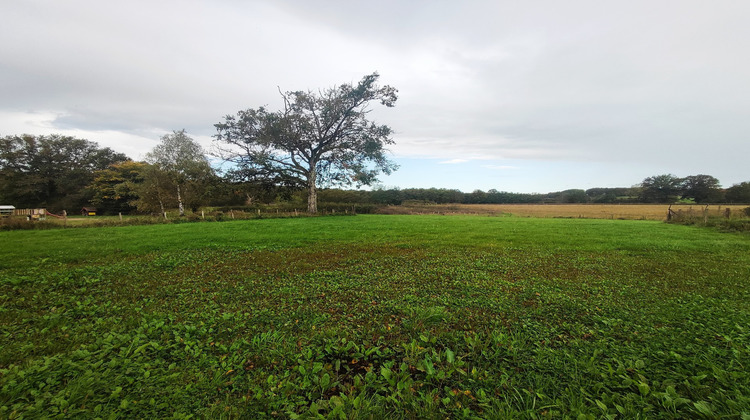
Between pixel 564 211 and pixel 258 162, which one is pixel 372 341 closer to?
pixel 258 162

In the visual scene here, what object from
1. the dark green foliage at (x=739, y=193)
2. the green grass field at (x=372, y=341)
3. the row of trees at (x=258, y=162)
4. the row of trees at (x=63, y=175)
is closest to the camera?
the green grass field at (x=372, y=341)

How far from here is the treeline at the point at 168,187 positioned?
113 feet

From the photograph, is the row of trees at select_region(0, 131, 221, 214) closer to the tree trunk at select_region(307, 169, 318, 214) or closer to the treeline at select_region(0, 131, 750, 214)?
the treeline at select_region(0, 131, 750, 214)

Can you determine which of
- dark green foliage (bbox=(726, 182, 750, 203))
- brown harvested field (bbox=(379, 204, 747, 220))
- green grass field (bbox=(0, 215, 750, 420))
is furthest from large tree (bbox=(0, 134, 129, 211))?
dark green foliage (bbox=(726, 182, 750, 203))

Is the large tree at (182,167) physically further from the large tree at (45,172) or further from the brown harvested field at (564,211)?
the large tree at (45,172)

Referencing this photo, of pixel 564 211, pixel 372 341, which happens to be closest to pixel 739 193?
pixel 564 211

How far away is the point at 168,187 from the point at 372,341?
41.8 meters

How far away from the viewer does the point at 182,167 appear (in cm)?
3494

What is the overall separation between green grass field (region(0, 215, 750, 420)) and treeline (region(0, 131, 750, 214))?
94.3 feet

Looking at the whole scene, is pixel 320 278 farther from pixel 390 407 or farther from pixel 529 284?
pixel 529 284

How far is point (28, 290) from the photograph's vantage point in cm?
534

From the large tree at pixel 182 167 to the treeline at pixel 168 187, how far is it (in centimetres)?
10

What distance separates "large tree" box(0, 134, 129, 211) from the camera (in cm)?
4866

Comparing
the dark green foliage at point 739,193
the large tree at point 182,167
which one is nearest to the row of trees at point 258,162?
the large tree at point 182,167
